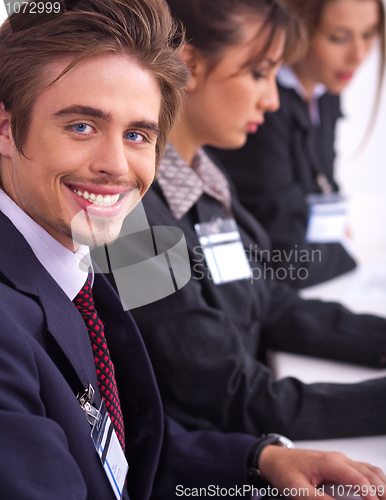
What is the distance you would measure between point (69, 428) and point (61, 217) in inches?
10.2

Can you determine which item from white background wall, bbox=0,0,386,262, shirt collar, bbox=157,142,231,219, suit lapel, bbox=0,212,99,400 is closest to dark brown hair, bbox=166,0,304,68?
shirt collar, bbox=157,142,231,219

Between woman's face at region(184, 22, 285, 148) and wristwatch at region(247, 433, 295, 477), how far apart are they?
0.66 metres

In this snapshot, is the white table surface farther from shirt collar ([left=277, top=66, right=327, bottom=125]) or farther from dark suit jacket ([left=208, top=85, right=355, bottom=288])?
shirt collar ([left=277, top=66, right=327, bottom=125])

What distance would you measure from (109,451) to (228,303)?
17.5 inches

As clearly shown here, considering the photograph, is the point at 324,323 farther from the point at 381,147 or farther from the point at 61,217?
the point at 381,147

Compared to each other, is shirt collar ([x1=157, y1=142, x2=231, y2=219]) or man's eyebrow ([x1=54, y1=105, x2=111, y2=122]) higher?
man's eyebrow ([x1=54, y1=105, x2=111, y2=122])

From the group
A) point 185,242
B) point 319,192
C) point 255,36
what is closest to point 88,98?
point 185,242

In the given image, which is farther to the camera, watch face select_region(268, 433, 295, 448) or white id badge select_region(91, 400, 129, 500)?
watch face select_region(268, 433, 295, 448)

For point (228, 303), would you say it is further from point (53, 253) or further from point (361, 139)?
point (361, 139)

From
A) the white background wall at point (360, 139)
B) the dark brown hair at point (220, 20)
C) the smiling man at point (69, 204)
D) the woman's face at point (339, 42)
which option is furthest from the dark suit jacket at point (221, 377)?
the white background wall at point (360, 139)

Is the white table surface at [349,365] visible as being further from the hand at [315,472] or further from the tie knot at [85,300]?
the tie knot at [85,300]

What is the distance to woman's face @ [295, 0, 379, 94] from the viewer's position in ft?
5.22

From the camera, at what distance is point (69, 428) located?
1.85ft

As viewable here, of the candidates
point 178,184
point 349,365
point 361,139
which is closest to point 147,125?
point 178,184
